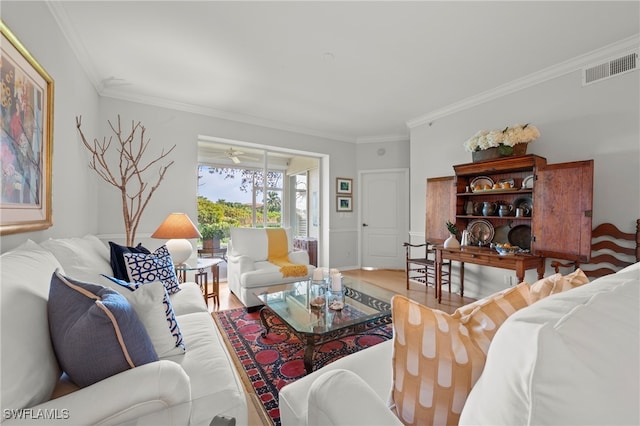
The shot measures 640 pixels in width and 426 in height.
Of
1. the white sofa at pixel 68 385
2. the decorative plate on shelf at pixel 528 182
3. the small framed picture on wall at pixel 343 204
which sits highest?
the decorative plate on shelf at pixel 528 182

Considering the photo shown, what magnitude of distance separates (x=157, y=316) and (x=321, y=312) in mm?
1148

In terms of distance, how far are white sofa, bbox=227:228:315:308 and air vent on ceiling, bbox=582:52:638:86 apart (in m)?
3.45

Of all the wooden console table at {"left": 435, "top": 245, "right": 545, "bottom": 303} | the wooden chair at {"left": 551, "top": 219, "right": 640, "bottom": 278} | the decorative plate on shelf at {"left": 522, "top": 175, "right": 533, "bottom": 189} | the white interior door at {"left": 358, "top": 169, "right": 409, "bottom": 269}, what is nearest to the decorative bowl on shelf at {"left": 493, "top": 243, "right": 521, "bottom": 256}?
the wooden console table at {"left": 435, "top": 245, "right": 545, "bottom": 303}

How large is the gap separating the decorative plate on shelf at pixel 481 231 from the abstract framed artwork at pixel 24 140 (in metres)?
4.07

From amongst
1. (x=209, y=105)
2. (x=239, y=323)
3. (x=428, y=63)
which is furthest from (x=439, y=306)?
(x=209, y=105)

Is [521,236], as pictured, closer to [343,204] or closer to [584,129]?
[584,129]

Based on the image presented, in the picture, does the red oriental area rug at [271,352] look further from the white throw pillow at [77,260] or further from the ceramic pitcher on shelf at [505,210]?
the ceramic pitcher on shelf at [505,210]

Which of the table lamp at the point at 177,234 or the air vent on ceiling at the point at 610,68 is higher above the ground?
the air vent on ceiling at the point at 610,68

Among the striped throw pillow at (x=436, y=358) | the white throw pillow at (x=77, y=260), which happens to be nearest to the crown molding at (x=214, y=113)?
the white throw pillow at (x=77, y=260)

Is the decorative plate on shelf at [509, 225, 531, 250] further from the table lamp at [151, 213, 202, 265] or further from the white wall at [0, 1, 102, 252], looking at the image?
the white wall at [0, 1, 102, 252]

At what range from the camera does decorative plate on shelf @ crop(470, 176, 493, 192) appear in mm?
3260

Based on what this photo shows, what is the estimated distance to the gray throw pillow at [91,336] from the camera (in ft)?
2.83

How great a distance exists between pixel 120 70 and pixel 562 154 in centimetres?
473

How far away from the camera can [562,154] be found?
9.17 feet
